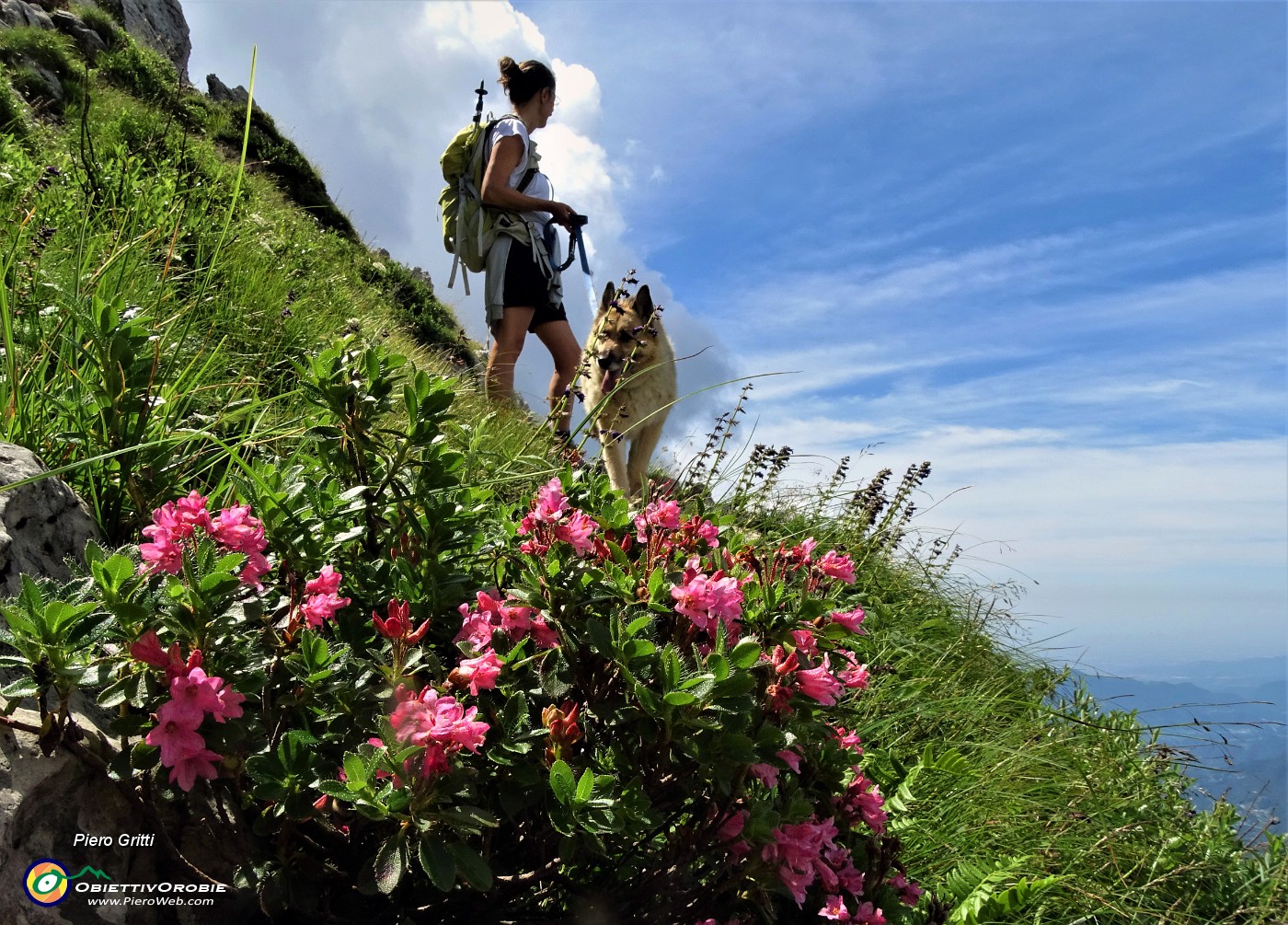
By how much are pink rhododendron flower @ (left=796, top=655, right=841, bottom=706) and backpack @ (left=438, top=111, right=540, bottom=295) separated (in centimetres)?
527

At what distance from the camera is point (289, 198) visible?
677 inches

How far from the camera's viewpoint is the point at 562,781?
122 cm

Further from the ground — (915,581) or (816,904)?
(915,581)

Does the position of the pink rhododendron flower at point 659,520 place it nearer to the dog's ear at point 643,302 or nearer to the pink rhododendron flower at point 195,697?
the pink rhododendron flower at point 195,697

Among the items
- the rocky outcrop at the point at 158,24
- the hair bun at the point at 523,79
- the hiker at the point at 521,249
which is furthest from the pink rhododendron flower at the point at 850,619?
the rocky outcrop at the point at 158,24

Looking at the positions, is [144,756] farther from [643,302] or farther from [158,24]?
[158,24]

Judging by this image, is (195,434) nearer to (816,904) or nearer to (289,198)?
(816,904)

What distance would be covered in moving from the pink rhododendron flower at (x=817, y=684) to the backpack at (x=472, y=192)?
207 inches

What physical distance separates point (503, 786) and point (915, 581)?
517 cm

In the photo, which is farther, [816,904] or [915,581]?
[915,581]

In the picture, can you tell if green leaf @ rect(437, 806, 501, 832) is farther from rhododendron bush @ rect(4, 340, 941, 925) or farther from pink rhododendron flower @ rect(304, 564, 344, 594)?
pink rhododendron flower @ rect(304, 564, 344, 594)

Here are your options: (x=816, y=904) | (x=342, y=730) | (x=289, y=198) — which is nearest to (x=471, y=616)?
(x=342, y=730)

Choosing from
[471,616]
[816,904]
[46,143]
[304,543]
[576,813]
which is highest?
[46,143]

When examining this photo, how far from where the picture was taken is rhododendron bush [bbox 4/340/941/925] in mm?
1210
